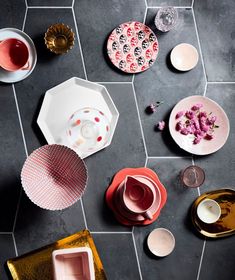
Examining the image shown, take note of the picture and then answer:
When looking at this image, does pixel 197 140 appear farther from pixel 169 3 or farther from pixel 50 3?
pixel 50 3

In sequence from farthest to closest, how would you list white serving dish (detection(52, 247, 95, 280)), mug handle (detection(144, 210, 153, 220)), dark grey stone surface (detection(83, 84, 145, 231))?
dark grey stone surface (detection(83, 84, 145, 231)) → mug handle (detection(144, 210, 153, 220)) → white serving dish (detection(52, 247, 95, 280))

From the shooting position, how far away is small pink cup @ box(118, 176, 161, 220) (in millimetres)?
1757

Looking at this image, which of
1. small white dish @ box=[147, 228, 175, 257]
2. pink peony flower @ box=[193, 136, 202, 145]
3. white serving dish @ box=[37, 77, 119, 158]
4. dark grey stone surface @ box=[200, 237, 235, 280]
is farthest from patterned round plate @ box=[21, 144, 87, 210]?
dark grey stone surface @ box=[200, 237, 235, 280]

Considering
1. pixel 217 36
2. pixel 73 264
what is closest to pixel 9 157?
pixel 73 264

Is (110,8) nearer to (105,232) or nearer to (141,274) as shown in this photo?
(105,232)

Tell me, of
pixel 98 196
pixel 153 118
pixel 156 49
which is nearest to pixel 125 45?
pixel 156 49

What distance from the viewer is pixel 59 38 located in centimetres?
188

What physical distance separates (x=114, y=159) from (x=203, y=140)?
360 mm

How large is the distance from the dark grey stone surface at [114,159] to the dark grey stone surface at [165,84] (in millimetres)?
41

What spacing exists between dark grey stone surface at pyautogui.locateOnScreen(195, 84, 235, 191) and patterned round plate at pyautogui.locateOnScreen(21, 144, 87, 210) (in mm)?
498

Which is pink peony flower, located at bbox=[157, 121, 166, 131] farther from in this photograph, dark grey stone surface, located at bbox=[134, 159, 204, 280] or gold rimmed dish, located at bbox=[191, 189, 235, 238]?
gold rimmed dish, located at bbox=[191, 189, 235, 238]

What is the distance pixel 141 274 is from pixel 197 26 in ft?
3.33

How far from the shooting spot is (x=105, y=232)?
6.05 ft

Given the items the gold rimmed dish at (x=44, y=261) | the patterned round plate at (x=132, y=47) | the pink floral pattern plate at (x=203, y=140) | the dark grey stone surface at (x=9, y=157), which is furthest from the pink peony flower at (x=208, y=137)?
the dark grey stone surface at (x=9, y=157)
